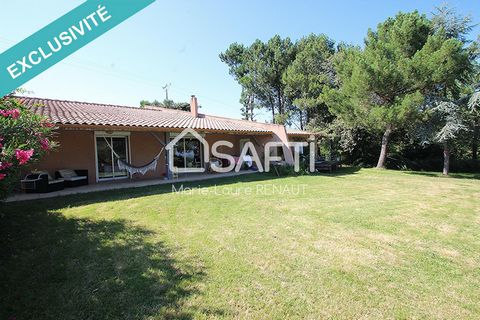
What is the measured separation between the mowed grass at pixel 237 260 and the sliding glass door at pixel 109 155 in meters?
4.07

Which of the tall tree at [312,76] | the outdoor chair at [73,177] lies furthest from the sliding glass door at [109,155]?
the tall tree at [312,76]

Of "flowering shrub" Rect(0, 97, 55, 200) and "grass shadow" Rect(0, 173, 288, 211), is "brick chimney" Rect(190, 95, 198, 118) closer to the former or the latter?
"grass shadow" Rect(0, 173, 288, 211)

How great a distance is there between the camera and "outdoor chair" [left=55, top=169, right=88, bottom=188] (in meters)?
9.27

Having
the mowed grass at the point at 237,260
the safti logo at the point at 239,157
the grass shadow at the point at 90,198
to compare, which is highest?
the safti logo at the point at 239,157

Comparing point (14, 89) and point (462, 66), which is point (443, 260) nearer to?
point (14, 89)

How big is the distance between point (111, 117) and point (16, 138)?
763 centimetres

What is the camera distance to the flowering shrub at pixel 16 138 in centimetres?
313

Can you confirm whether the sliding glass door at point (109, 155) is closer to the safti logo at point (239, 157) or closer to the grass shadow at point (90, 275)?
the safti logo at point (239, 157)

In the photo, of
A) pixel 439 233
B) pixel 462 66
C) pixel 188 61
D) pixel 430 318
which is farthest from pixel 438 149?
pixel 430 318

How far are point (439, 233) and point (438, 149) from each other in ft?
65.3

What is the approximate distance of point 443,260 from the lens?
13.0 feet

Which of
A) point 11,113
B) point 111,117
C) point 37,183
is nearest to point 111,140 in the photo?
point 111,117

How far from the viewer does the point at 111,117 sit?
10.7 meters

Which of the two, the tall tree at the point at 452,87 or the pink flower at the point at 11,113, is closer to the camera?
the pink flower at the point at 11,113
